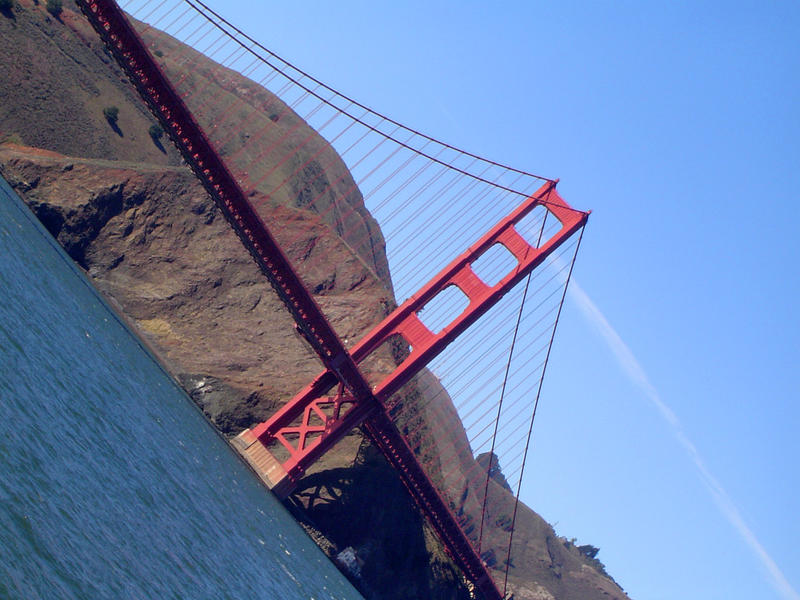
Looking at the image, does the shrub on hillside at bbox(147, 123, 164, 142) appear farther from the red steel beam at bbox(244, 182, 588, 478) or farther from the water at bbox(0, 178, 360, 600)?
the red steel beam at bbox(244, 182, 588, 478)

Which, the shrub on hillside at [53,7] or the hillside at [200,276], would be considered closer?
the hillside at [200,276]

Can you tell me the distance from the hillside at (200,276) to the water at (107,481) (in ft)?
7.65

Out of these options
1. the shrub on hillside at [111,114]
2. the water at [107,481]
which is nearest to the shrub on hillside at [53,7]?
the shrub on hillside at [111,114]

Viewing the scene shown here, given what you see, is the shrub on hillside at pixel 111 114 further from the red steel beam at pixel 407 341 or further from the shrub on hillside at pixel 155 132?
the red steel beam at pixel 407 341

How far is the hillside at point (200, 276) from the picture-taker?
25.9m

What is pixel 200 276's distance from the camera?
105ft

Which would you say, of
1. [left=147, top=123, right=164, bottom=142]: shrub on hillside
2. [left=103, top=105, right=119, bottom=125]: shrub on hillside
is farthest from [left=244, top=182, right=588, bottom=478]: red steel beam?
[left=147, top=123, right=164, bottom=142]: shrub on hillside

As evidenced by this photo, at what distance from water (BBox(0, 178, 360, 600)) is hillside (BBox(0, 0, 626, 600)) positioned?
2332mm

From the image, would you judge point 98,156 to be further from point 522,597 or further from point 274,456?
point 522,597

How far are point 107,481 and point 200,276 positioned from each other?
21.1 metres

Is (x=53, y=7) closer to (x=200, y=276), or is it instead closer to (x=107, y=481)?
(x=200, y=276)

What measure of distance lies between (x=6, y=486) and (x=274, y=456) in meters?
16.6

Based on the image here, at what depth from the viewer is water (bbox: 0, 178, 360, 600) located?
8453mm

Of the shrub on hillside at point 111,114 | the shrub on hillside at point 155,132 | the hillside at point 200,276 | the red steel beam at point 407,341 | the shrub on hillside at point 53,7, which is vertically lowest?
the red steel beam at point 407,341
